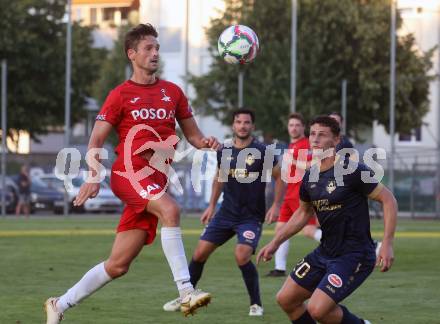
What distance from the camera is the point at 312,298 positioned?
954cm

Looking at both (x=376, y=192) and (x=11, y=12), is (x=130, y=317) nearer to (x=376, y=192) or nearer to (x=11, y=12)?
(x=376, y=192)

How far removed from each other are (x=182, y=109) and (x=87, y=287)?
5.93ft

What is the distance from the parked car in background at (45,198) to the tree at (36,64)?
10015 mm

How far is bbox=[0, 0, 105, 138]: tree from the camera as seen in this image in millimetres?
54156

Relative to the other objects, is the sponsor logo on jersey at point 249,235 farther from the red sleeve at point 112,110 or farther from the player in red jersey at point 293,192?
the red sleeve at point 112,110

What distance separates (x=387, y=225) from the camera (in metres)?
9.45

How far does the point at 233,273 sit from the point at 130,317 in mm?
5452

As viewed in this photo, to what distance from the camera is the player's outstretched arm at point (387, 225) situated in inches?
366

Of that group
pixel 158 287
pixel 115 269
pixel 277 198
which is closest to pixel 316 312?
pixel 115 269

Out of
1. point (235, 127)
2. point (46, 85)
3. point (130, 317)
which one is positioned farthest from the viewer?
point (46, 85)

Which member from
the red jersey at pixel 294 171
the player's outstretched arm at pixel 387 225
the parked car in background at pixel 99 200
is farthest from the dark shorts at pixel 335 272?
the parked car in background at pixel 99 200

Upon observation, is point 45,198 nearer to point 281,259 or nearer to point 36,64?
point 36,64

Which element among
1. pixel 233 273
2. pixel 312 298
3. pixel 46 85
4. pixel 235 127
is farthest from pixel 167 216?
pixel 46 85

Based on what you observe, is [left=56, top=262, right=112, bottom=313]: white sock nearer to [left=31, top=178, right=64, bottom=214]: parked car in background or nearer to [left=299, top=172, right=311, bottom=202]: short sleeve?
[left=299, top=172, right=311, bottom=202]: short sleeve
